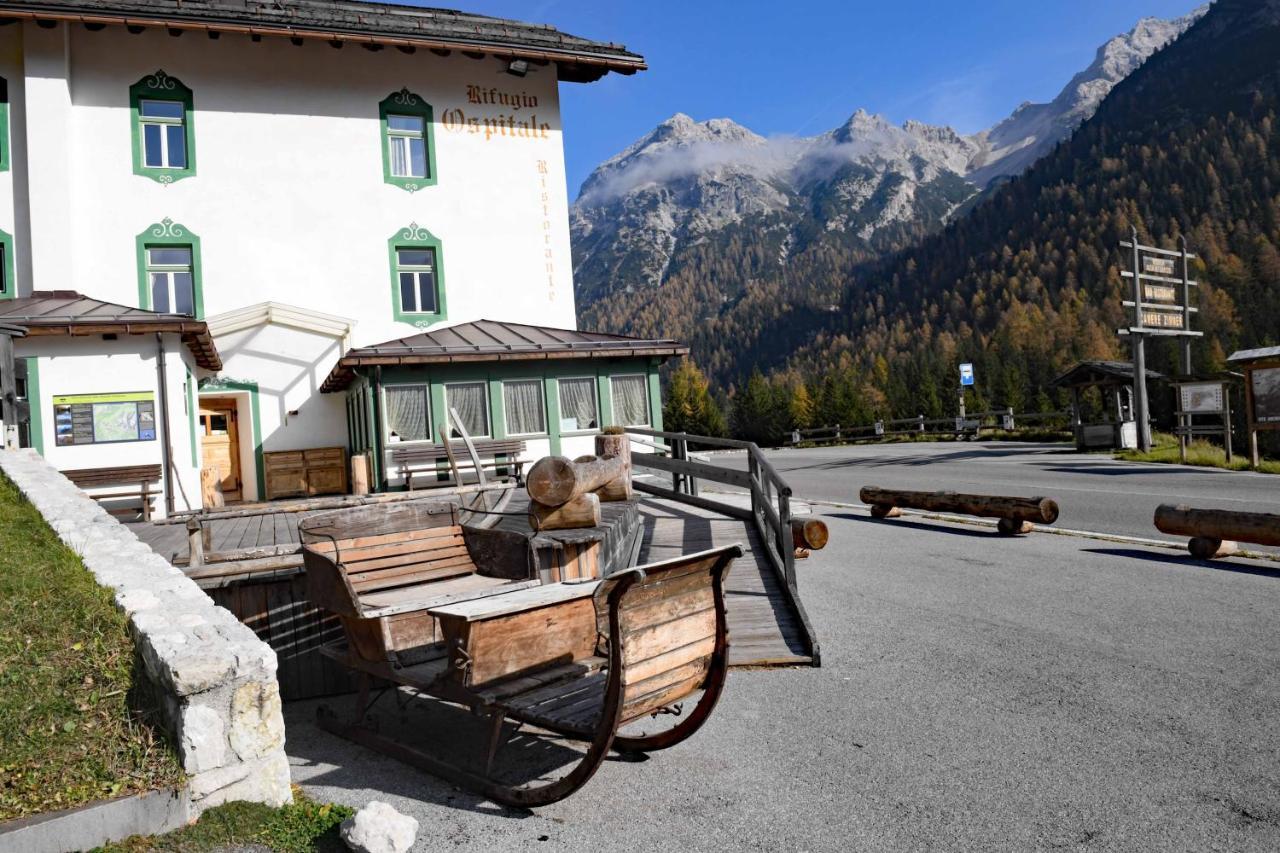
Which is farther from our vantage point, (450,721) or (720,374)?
(720,374)

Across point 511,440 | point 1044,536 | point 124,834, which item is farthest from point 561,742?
point 511,440

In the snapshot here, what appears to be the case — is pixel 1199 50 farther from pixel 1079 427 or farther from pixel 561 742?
pixel 561 742

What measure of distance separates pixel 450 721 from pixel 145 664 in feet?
7.58

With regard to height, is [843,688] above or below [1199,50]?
below

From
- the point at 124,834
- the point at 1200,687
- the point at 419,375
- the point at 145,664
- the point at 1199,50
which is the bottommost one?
the point at 1200,687

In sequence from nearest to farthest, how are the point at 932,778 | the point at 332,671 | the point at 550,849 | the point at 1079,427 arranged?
the point at 550,849, the point at 932,778, the point at 332,671, the point at 1079,427

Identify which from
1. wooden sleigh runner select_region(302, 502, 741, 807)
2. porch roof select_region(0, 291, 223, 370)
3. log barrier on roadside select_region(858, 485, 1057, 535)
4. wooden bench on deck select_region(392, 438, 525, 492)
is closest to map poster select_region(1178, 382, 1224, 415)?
log barrier on roadside select_region(858, 485, 1057, 535)

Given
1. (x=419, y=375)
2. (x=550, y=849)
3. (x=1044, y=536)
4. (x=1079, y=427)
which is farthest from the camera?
(x=1079, y=427)

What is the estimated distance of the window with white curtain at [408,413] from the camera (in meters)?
17.7

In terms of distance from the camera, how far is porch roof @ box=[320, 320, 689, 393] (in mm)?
17266

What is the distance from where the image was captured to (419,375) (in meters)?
17.9

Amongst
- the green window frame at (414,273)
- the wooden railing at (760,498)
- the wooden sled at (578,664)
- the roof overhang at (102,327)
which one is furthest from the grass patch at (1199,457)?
the roof overhang at (102,327)

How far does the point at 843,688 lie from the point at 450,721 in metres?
2.67

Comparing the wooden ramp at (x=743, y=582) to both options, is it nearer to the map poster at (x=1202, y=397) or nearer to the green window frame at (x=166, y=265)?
the green window frame at (x=166, y=265)
